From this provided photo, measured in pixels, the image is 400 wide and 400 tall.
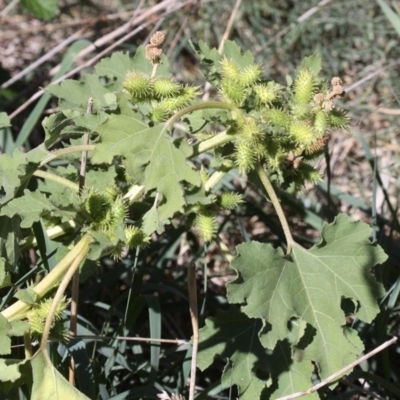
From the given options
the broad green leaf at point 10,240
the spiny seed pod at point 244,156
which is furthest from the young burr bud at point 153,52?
the broad green leaf at point 10,240

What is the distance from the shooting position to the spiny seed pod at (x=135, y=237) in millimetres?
1682

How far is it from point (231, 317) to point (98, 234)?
49cm

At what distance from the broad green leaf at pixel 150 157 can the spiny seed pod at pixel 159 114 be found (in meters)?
0.13

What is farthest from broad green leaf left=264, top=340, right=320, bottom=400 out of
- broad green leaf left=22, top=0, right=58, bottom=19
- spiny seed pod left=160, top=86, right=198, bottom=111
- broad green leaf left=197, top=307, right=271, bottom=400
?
broad green leaf left=22, top=0, right=58, bottom=19

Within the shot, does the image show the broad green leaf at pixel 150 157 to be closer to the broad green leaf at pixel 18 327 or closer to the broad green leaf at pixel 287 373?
the broad green leaf at pixel 18 327

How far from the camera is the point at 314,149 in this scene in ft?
5.81

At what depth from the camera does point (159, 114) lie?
1.72 metres

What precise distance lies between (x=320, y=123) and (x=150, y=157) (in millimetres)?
449

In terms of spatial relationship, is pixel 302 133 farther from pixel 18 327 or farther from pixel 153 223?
pixel 18 327

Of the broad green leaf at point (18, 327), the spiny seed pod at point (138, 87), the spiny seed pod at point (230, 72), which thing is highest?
the spiny seed pod at point (138, 87)

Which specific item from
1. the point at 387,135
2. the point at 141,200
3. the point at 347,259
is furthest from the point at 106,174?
the point at 387,135

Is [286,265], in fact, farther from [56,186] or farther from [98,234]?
[56,186]

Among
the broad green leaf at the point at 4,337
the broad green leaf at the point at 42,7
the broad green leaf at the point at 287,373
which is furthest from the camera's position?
the broad green leaf at the point at 42,7

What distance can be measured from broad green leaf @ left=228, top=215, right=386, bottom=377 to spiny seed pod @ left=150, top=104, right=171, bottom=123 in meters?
0.36
